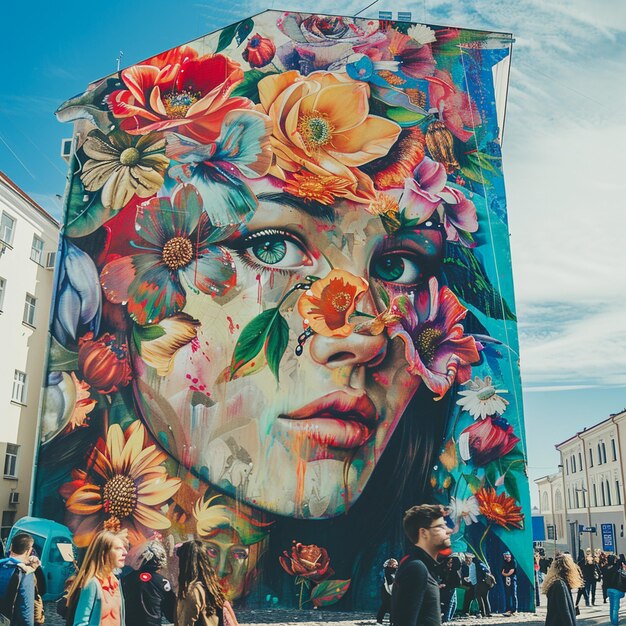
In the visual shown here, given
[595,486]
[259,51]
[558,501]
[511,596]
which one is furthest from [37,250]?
[558,501]

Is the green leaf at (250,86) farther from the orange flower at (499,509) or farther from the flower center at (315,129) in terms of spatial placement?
the orange flower at (499,509)

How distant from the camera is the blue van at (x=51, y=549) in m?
16.9

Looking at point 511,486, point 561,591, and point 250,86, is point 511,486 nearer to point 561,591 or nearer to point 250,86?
point 561,591

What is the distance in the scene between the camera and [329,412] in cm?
1841

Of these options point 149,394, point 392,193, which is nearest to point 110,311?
point 149,394

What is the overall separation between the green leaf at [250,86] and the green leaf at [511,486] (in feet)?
42.8

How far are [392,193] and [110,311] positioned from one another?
29.0 ft

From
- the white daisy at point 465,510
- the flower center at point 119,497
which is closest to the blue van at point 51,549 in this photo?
the flower center at point 119,497

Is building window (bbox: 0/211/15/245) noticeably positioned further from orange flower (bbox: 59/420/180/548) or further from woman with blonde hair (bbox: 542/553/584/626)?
woman with blonde hair (bbox: 542/553/584/626)

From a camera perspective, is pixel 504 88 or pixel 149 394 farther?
pixel 504 88

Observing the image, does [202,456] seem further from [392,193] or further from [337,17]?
[337,17]

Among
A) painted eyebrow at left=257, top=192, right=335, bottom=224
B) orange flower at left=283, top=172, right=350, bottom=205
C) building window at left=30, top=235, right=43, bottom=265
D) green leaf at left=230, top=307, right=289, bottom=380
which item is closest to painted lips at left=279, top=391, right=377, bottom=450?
green leaf at left=230, top=307, right=289, bottom=380

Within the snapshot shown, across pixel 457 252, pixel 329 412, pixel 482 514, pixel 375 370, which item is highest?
pixel 457 252

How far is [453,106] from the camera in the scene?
2112cm
